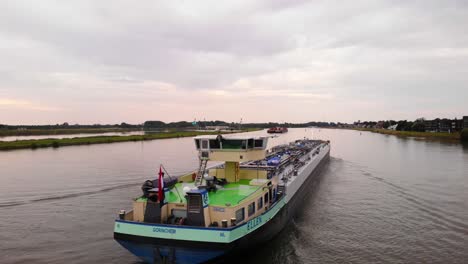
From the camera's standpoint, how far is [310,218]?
2378cm

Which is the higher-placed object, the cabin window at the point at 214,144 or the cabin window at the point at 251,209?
the cabin window at the point at 214,144

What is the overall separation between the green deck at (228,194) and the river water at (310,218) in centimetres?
286

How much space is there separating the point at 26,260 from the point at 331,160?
1973 inches

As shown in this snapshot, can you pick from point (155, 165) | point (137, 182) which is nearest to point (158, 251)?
point (137, 182)

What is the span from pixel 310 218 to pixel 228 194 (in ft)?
30.3

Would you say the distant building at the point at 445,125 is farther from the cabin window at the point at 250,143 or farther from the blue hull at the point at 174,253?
the blue hull at the point at 174,253

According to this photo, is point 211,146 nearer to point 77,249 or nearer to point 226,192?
point 226,192

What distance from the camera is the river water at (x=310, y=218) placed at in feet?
55.8

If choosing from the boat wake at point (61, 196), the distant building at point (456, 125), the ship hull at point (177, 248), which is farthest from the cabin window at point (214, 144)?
the distant building at point (456, 125)

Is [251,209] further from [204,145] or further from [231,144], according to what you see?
[204,145]

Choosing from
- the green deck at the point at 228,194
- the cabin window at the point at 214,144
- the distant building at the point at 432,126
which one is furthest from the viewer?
the distant building at the point at 432,126

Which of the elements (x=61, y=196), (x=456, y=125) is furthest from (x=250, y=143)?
(x=456, y=125)

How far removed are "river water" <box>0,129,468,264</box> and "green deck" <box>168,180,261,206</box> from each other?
9.38 ft

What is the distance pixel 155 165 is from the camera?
1800 inches
